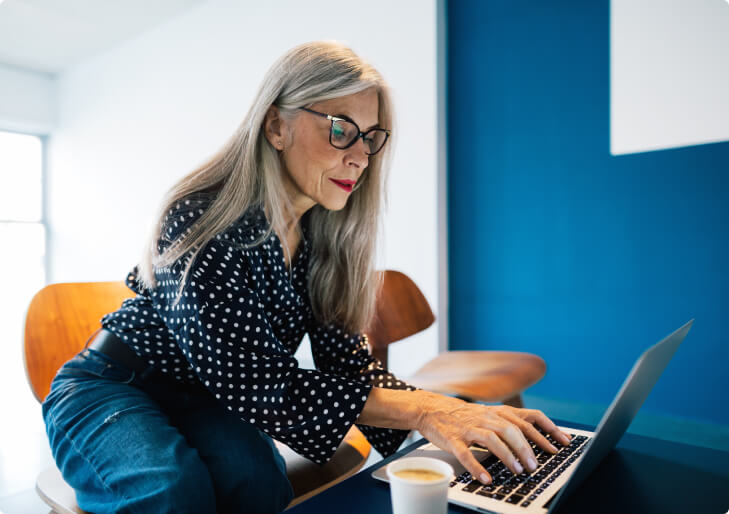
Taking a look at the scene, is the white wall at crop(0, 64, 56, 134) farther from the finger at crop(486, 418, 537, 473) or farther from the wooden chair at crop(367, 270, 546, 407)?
the finger at crop(486, 418, 537, 473)

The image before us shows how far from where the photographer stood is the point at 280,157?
1124 millimetres

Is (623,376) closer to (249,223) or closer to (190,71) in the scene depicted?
(249,223)

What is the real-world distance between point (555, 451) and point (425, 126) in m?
2.44

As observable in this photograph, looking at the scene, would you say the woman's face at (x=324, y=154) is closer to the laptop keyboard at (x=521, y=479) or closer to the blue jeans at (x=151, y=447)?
the blue jeans at (x=151, y=447)

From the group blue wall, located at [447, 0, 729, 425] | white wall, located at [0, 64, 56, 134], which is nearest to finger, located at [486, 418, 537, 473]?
blue wall, located at [447, 0, 729, 425]

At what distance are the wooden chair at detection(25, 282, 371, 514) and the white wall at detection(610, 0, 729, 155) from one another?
2.00 meters

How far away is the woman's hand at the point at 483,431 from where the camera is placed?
27.0 inches

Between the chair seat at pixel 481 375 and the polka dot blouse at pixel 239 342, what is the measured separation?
0.59m

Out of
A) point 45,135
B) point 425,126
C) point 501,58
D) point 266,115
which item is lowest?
point 266,115

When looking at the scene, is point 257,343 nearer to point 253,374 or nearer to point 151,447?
point 253,374

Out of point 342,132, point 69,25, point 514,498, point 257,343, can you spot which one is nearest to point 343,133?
point 342,132

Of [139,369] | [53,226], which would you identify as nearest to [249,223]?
[139,369]

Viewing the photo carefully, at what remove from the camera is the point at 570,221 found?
102 inches

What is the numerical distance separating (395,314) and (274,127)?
970 millimetres
